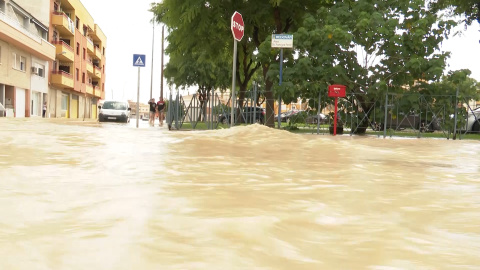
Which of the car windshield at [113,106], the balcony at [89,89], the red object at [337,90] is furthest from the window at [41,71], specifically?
the red object at [337,90]

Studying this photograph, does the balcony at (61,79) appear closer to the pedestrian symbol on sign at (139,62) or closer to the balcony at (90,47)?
the balcony at (90,47)

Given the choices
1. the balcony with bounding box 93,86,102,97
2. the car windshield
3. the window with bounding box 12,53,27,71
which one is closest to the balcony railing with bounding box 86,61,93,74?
the balcony with bounding box 93,86,102,97

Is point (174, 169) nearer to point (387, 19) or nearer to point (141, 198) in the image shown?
point (141, 198)

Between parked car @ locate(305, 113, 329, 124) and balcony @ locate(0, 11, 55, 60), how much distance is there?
1915 centimetres

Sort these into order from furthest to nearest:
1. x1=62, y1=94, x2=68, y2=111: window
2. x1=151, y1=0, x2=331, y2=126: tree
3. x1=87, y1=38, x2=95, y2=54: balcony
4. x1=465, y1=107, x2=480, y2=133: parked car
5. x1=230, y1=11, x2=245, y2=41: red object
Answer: x1=87, y1=38, x2=95, y2=54: balcony
x1=62, y1=94, x2=68, y2=111: window
x1=151, y1=0, x2=331, y2=126: tree
x1=465, y1=107, x2=480, y2=133: parked car
x1=230, y1=11, x2=245, y2=41: red object

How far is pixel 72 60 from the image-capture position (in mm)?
42438

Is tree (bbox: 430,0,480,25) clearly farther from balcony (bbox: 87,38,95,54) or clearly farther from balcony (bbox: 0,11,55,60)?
balcony (bbox: 87,38,95,54)

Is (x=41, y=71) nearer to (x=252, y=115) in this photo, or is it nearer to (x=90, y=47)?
(x=90, y=47)

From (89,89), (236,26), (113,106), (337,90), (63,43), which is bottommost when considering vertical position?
(113,106)

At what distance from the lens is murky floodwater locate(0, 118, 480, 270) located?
162cm

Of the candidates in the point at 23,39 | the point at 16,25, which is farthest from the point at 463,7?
the point at 23,39

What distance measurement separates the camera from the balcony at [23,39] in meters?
25.8

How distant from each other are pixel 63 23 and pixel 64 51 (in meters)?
2.53

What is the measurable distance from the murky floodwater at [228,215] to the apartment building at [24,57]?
25.5 metres
